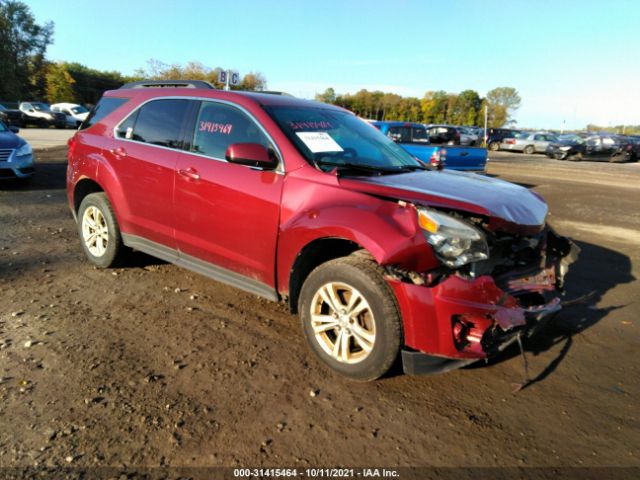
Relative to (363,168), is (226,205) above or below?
below

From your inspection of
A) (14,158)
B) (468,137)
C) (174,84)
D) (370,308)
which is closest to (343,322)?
(370,308)

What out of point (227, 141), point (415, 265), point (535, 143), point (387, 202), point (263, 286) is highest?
point (535, 143)

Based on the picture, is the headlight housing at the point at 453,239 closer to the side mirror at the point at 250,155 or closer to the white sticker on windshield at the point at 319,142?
the white sticker on windshield at the point at 319,142

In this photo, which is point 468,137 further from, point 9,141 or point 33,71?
point 33,71

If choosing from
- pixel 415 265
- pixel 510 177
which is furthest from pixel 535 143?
pixel 415 265

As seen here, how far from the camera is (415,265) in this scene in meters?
2.76

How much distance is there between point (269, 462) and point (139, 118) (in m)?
3.52

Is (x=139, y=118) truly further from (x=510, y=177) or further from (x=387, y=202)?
(x=510, y=177)

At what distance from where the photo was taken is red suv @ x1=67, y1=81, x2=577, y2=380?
279 cm

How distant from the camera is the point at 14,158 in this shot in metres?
9.47

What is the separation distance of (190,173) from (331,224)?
4.95 ft

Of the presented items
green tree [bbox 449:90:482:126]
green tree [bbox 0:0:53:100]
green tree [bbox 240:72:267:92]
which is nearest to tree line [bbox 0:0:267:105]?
green tree [bbox 0:0:53:100]

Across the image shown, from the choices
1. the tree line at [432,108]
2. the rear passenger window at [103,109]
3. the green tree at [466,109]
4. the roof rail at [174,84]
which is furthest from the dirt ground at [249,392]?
the green tree at [466,109]

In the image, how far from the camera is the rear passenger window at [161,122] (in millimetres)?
4215
